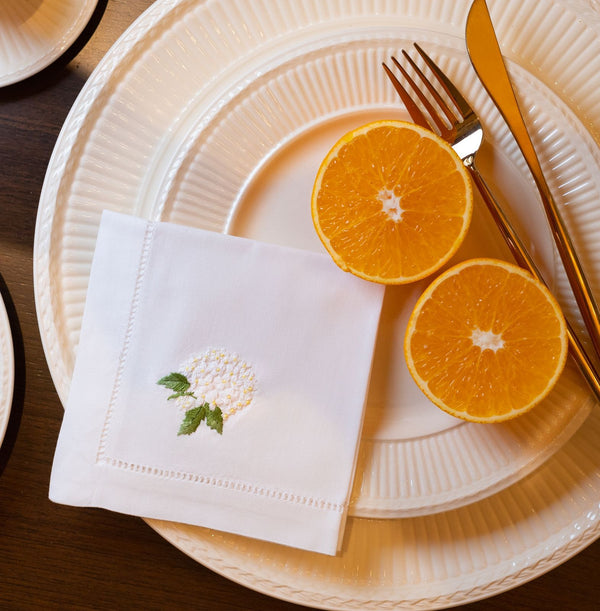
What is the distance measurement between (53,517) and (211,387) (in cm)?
36

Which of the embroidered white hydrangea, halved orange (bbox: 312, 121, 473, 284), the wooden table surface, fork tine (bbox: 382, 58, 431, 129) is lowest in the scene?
the wooden table surface

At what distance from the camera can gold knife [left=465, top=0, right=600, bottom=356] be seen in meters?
0.61

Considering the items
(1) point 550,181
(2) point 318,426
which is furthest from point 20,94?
(1) point 550,181

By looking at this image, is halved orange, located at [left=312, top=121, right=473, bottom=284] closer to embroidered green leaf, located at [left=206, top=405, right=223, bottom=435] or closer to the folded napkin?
the folded napkin

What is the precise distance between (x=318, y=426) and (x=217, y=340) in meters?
0.16

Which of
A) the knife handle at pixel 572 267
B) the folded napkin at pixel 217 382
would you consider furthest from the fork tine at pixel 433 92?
the folded napkin at pixel 217 382

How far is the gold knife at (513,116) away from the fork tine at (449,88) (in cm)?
3

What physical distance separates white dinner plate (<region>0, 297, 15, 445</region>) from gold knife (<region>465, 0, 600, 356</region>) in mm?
707

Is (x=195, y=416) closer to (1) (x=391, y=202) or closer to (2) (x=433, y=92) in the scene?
(1) (x=391, y=202)

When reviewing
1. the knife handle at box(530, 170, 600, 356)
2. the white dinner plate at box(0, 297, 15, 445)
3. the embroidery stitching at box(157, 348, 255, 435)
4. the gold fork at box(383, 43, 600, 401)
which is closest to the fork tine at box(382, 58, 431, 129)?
the gold fork at box(383, 43, 600, 401)

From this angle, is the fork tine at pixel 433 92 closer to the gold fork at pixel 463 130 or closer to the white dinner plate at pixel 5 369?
the gold fork at pixel 463 130

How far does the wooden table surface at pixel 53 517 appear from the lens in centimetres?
73

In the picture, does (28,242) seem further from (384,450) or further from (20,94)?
(384,450)

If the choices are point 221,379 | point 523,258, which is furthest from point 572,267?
point 221,379
